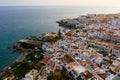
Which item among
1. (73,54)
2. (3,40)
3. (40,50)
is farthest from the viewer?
(3,40)

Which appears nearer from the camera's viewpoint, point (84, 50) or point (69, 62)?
point (69, 62)

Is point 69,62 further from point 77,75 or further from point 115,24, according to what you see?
point 115,24

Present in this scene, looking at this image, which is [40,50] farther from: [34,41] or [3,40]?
[3,40]

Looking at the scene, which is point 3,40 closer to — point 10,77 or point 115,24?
point 10,77

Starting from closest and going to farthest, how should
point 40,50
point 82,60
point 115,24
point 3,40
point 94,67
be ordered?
1. point 94,67
2. point 82,60
3. point 40,50
4. point 3,40
5. point 115,24

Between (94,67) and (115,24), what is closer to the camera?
(94,67)

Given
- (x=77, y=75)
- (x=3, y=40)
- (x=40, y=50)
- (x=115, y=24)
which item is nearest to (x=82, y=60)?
(x=77, y=75)

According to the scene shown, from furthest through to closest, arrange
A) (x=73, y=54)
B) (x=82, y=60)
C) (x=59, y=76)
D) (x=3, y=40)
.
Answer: (x=3, y=40)
(x=73, y=54)
(x=82, y=60)
(x=59, y=76)

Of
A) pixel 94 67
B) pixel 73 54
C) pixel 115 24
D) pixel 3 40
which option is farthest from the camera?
pixel 115 24

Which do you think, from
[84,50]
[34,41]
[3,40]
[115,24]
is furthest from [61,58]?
[115,24]
